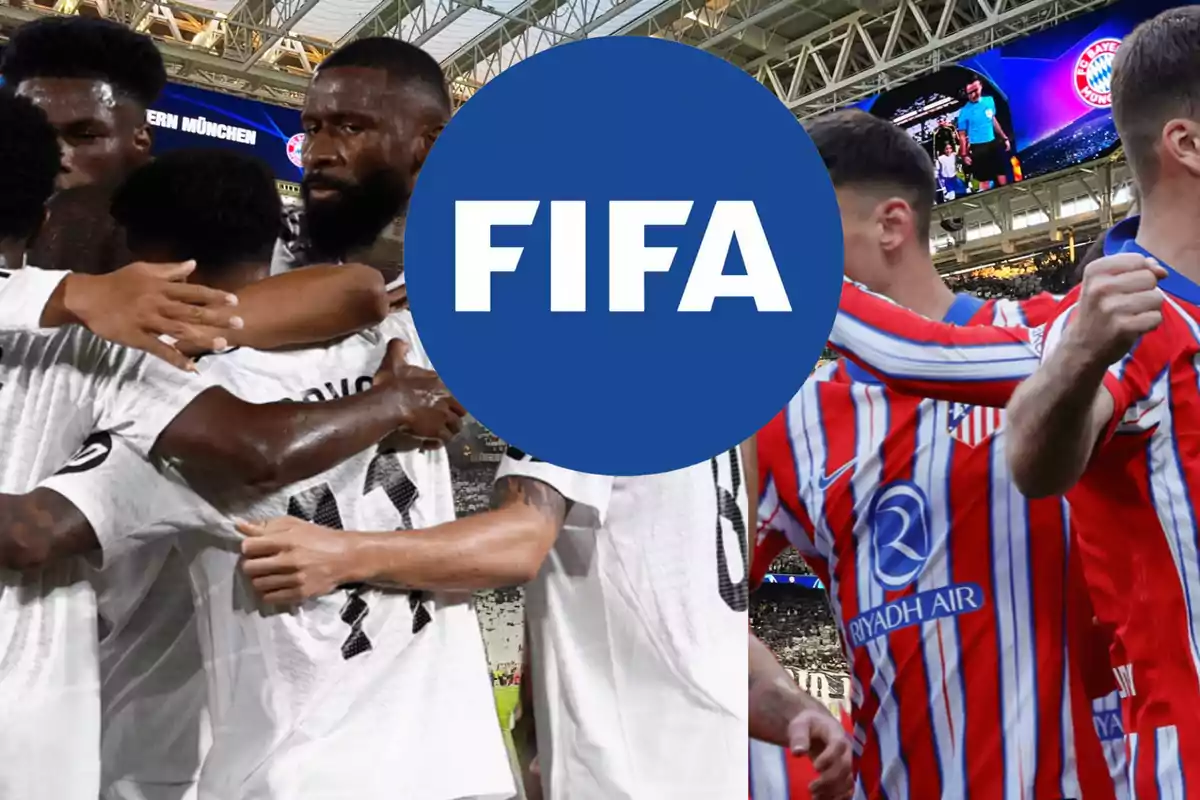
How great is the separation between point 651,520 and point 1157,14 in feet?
2.51

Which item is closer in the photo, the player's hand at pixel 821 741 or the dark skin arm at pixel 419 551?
the dark skin arm at pixel 419 551

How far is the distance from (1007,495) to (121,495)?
2.98ft

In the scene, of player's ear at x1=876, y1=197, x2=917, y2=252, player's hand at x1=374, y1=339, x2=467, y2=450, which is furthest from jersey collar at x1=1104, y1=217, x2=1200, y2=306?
player's hand at x1=374, y1=339, x2=467, y2=450

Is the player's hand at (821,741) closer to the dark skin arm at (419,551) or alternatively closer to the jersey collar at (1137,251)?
the dark skin arm at (419,551)

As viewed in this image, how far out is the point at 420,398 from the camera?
3.28 ft

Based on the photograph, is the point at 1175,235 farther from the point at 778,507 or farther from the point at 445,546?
the point at 445,546

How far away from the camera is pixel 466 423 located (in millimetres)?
1024

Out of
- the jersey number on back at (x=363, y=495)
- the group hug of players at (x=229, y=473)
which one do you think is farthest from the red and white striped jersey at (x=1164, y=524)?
the jersey number on back at (x=363, y=495)

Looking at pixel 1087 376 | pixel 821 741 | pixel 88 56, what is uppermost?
pixel 88 56

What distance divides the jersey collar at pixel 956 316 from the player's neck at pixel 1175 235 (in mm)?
180

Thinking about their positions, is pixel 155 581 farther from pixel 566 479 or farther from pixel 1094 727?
pixel 1094 727

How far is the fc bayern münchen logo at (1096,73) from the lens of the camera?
1.17 meters

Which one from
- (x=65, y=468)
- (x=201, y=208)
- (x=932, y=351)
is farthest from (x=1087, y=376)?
(x=65, y=468)

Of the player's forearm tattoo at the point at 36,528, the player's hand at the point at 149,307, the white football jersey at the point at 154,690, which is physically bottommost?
the white football jersey at the point at 154,690
